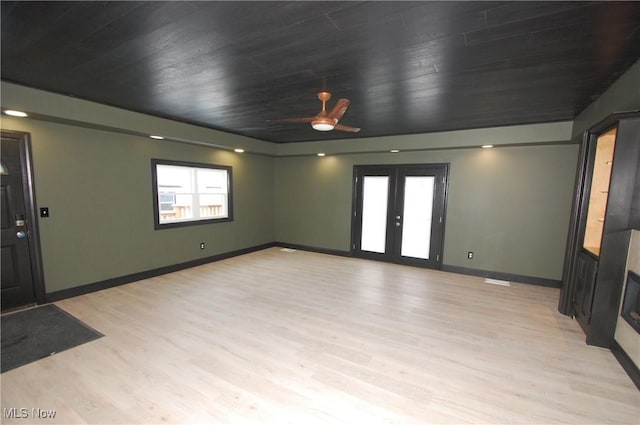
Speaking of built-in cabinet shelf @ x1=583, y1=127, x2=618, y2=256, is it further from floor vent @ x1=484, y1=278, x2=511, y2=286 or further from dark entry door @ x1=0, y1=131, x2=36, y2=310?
dark entry door @ x1=0, y1=131, x2=36, y2=310

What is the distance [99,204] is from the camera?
13.2ft

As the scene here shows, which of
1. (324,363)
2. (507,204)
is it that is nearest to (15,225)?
(324,363)

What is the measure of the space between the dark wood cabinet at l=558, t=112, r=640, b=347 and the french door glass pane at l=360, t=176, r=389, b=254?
3.10 meters

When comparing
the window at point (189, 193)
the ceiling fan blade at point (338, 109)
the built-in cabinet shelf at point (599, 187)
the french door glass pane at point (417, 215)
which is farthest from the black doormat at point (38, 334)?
the built-in cabinet shelf at point (599, 187)

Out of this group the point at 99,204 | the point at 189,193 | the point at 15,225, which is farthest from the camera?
the point at 189,193

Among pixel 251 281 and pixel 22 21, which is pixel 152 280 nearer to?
pixel 251 281

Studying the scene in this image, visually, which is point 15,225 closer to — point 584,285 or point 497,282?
point 584,285

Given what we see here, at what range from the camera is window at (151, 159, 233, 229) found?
480cm

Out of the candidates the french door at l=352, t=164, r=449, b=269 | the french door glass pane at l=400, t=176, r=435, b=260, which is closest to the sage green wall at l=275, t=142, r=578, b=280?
the french door at l=352, t=164, r=449, b=269

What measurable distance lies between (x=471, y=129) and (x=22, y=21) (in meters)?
5.31

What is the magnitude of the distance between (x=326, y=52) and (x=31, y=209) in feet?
13.3

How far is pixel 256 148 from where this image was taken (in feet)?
19.9

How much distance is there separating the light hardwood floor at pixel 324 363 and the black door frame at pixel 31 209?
1.27 feet

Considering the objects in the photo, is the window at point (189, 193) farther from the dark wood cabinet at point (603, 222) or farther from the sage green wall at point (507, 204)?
the dark wood cabinet at point (603, 222)
